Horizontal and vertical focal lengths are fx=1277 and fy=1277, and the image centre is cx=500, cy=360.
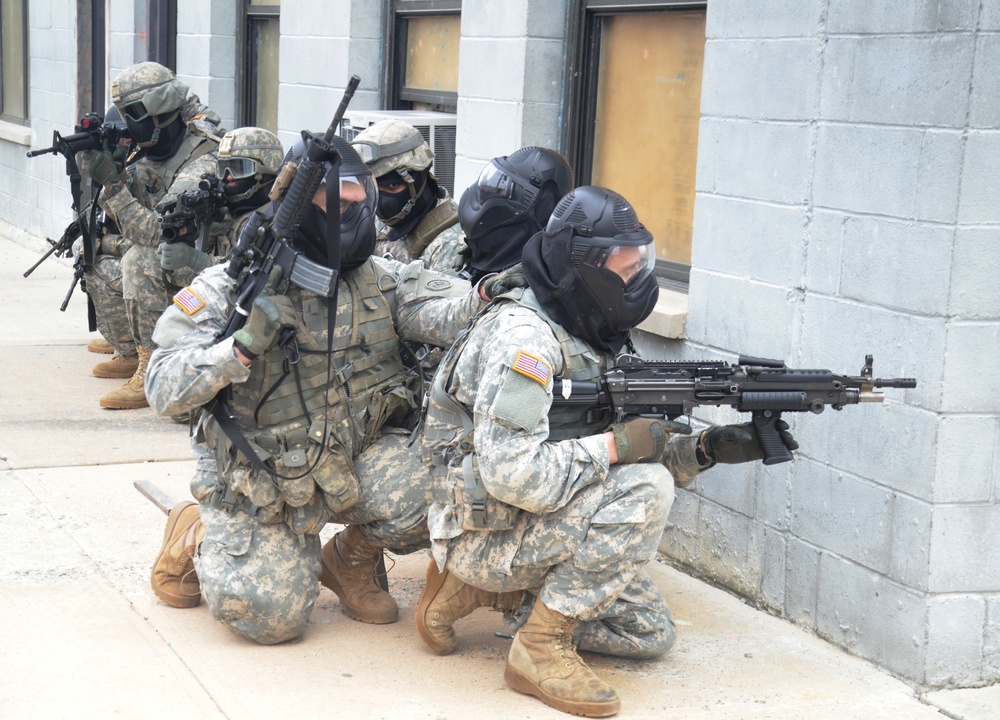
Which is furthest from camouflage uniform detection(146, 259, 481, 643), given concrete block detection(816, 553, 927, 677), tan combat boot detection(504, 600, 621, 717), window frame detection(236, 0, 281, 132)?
window frame detection(236, 0, 281, 132)

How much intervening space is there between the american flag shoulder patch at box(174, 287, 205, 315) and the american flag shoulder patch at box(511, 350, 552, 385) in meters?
1.13

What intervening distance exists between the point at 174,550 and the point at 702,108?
8.09 feet

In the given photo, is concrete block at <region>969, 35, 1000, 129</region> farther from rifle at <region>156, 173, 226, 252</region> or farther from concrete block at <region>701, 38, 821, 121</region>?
rifle at <region>156, 173, 226, 252</region>

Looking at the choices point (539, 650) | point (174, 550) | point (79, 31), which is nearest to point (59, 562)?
point (174, 550)

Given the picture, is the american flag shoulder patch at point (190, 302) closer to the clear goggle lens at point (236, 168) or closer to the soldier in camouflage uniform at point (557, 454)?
the soldier in camouflage uniform at point (557, 454)

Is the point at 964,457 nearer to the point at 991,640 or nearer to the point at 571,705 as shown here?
the point at 991,640

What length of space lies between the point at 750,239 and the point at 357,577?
1.80 meters

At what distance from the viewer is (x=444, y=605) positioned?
400cm

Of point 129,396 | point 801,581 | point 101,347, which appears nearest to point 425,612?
point 801,581

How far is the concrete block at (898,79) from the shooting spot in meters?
3.61

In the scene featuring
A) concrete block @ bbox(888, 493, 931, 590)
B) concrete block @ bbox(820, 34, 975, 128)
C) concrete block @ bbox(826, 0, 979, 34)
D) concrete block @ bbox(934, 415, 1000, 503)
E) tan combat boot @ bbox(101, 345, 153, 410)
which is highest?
concrete block @ bbox(826, 0, 979, 34)

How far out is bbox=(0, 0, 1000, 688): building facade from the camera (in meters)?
3.71

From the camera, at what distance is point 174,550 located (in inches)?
171

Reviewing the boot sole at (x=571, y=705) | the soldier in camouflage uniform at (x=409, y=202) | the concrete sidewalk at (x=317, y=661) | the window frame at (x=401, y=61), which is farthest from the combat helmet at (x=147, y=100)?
the boot sole at (x=571, y=705)
